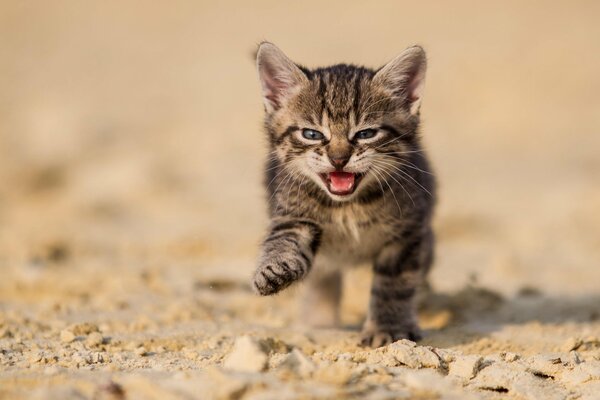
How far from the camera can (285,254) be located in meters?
3.71

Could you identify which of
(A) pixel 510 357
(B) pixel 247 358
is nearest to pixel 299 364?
(B) pixel 247 358

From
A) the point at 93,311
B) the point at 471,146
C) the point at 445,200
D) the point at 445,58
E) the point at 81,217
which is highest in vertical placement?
the point at 445,58

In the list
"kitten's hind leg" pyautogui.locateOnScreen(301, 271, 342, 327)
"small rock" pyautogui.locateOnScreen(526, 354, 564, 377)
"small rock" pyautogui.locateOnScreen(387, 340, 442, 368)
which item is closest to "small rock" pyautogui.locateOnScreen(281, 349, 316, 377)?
"small rock" pyautogui.locateOnScreen(387, 340, 442, 368)

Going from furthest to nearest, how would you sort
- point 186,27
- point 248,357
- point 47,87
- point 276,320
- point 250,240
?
point 186,27, point 47,87, point 250,240, point 276,320, point 248,357

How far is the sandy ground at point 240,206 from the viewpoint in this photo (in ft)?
10.4

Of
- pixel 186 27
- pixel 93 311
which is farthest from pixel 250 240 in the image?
pixel 186 27

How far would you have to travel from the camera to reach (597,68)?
461 inches

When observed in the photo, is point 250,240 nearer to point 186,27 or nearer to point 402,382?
point 402,382

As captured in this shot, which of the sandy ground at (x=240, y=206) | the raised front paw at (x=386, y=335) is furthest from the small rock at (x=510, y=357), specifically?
the raised front paw at (x=386, y=335)

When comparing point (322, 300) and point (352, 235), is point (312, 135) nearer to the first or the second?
point (352, 235)

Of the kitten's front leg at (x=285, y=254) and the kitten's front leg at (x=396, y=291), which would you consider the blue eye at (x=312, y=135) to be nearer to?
the kitten's front leg at (x=285, y=254)

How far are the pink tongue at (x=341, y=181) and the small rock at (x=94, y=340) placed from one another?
1289mm

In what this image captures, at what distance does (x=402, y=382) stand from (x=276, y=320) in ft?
6.78

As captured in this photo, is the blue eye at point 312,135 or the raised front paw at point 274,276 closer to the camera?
the raised front paw at point 274,276
